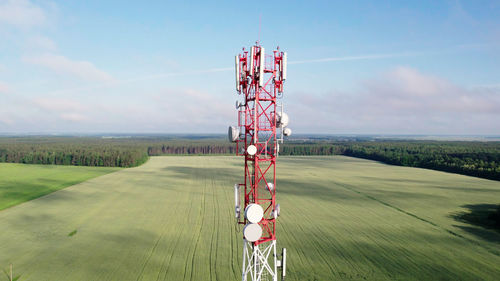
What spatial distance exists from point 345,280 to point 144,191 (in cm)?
4299

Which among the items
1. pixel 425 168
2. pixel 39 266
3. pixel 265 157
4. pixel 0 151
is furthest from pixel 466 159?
pixel 0 151

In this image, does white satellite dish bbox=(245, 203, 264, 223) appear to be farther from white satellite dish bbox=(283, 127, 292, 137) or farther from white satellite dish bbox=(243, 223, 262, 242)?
white satellite dish bbox=(283, 127, 292, 137)

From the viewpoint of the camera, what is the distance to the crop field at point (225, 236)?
22125 mm

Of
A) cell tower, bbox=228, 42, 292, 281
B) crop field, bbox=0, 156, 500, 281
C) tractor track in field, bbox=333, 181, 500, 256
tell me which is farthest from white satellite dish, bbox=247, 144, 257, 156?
tractor track in field, bbox=333, 181, 500, 256

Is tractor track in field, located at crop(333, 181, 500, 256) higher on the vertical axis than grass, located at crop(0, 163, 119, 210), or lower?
higher

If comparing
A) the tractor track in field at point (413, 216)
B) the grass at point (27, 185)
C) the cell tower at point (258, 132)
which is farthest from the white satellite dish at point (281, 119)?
the grass at point (27, 185)

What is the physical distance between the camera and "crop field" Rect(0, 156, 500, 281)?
2212cm

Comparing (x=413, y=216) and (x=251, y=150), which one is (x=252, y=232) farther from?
(x=413, y=216)

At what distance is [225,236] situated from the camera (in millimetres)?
29375

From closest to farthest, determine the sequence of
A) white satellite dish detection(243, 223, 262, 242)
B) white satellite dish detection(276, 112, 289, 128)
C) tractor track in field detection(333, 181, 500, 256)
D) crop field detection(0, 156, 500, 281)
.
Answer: white satellite dish detection(243, 223, 262, 242) < white satellite dish detection(276, 112, 289, 128) < crop field detection(0, 156, 500, 281) < tractor track in field detection(333, 181, 500, 256)

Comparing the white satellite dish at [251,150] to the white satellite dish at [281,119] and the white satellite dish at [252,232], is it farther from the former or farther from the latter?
the white satellite dish at [252,232]

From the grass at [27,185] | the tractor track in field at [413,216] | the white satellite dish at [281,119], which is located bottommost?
the grass at [27,185]

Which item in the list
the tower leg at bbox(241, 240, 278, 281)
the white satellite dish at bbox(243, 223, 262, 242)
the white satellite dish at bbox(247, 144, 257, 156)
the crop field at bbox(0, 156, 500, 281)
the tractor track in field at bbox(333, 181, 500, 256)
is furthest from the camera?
the tractor track in field at bbox(333, 181, 500, 256)

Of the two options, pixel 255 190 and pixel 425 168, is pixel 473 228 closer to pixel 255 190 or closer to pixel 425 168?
pixel 255 190
